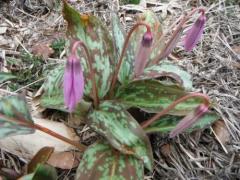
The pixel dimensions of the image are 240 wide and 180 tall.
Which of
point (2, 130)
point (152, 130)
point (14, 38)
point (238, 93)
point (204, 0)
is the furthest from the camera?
point (204, 0)

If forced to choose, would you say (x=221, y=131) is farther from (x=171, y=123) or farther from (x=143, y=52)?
(x=143, y=52)

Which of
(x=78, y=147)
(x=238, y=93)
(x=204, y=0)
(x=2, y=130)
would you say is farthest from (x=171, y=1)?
(x=2, y=130)

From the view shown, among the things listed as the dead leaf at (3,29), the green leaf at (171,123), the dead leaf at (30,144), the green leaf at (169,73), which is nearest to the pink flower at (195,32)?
the green leaf at (169,73)

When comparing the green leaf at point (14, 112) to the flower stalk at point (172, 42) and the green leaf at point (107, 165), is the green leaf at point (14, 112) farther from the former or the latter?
the flower stalk at point (172, 42)

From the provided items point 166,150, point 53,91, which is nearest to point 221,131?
point 166,150

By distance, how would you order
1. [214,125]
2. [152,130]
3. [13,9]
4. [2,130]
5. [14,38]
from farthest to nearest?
[13,9] → [14,38] → [214,125] → [152,130] → [2,130]

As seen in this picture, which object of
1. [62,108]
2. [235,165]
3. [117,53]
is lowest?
[235,165]

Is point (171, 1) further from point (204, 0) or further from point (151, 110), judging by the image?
point (151, 110)

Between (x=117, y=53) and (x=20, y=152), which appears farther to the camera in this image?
(x=117, y=53)
